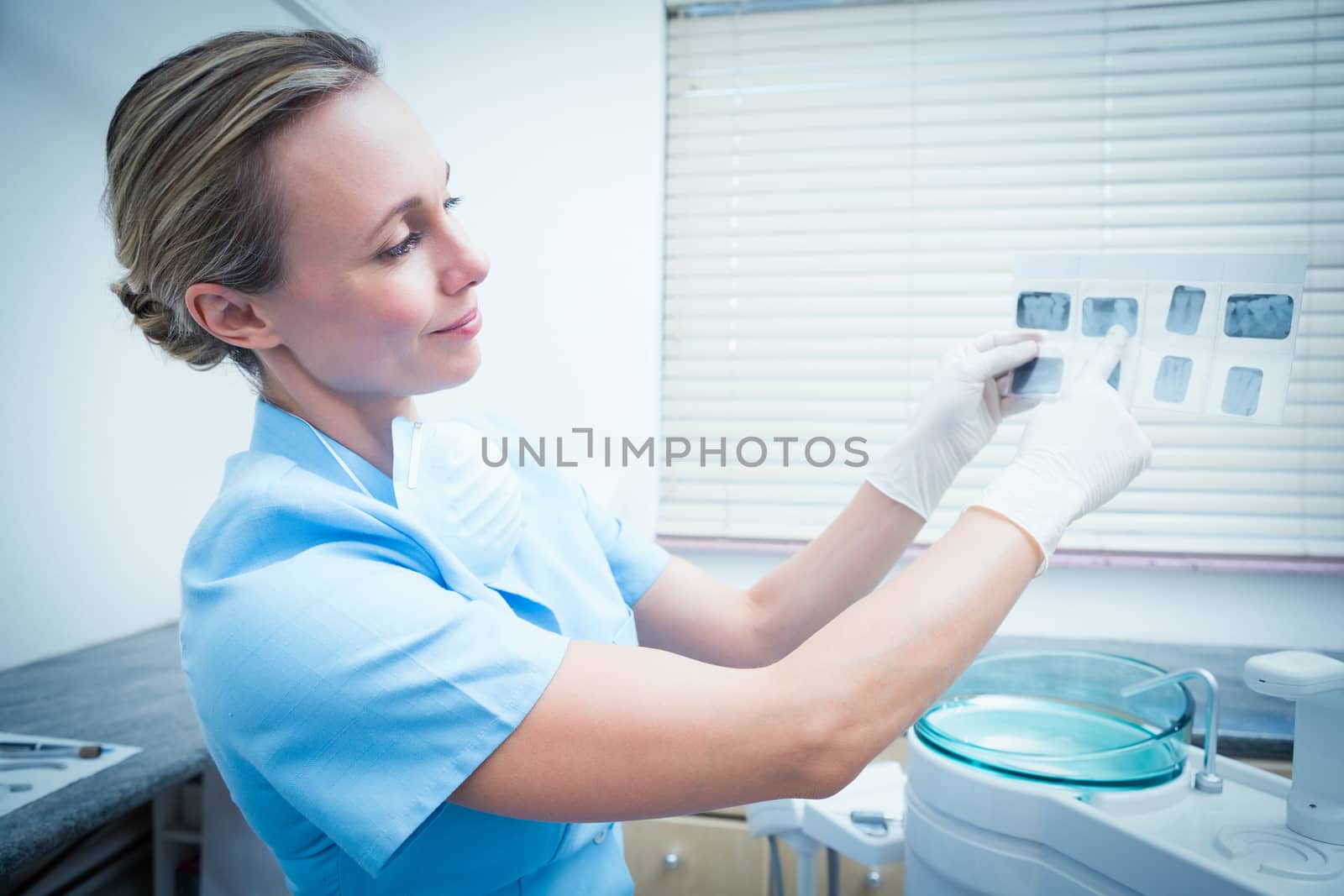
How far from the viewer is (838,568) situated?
3.38 ft

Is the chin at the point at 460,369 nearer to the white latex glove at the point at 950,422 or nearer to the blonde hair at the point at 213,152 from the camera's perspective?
the blonde hair at the point at 213,152

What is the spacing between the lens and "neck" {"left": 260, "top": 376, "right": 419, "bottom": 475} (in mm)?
792

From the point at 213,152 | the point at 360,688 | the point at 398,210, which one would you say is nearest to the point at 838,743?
the point at 360,688

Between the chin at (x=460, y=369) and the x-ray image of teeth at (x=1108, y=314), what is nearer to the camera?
the chin at (x=460, y=369)

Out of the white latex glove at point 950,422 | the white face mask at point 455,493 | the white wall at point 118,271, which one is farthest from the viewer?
the white wall at point 118,271

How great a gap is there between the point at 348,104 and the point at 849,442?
Answer: 1.43m

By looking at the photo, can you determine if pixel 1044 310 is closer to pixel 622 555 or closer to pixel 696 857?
pixel 622 555

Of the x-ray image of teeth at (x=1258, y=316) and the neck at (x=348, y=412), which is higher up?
the x-ray image of teeth at (x=1258, y=316)

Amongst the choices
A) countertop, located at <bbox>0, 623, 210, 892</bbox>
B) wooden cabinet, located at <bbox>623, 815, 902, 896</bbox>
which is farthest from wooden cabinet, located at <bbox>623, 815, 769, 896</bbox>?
countertop, located at <bbox>0, 623, 210, 892</bbox>

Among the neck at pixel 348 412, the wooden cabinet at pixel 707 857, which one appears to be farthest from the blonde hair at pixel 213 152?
the wooden cabinet at pixel 707 857

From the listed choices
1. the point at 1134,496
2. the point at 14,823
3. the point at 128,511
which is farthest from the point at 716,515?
the point at 14,823

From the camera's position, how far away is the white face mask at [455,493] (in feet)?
2.57

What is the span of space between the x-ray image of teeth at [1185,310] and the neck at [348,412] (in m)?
0.87

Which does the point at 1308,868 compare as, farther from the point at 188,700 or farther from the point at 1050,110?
the point at 1050,110
